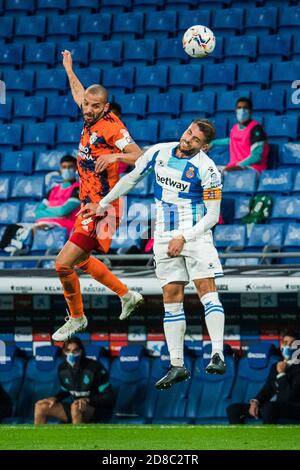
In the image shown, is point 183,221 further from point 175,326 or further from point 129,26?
point 129,26

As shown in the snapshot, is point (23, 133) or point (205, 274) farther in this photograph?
point (23, 133)

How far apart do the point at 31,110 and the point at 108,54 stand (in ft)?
5.91

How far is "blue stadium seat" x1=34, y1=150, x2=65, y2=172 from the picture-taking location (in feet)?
66.5

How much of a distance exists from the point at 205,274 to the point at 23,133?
10311 millimetres

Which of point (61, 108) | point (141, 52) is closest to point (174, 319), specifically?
point (61, 108)

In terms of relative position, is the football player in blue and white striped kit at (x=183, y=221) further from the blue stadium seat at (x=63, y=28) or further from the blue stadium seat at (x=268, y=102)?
the blue stadium seat at (x=63, y=28)

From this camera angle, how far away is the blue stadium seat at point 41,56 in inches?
919

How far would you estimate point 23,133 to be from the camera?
21781 mm

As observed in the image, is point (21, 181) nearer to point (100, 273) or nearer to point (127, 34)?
point (127, 34)

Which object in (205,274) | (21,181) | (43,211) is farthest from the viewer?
(21,181)

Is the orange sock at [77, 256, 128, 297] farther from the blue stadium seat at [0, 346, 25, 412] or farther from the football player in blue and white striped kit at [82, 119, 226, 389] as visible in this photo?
the blue stadium seat at [0, 346, 25, 412]
